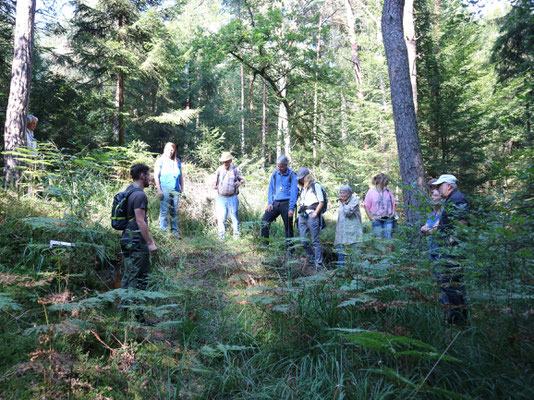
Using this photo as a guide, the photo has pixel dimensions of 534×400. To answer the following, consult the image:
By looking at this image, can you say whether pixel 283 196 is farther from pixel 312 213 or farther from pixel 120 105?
pixel 120 105

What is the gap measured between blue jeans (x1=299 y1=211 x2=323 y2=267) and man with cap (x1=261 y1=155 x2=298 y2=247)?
0.28 metres

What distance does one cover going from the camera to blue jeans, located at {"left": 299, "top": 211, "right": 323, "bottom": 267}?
6453 millimetres

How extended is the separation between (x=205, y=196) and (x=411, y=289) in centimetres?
692

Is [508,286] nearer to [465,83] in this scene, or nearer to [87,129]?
[465,83]

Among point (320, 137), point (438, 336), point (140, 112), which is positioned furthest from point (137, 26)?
point (438, 336)

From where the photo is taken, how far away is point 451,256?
3.41 meters

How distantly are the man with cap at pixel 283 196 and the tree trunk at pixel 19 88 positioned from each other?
498 cm

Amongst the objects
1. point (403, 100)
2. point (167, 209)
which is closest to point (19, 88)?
point (167, 209)

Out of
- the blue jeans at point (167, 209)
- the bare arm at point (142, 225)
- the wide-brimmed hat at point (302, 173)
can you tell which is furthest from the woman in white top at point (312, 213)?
the bare arm at point (142, 225)

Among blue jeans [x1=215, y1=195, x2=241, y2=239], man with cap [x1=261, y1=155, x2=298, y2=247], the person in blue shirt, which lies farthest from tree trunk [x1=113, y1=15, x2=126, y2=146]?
man with cap [x1=261, y1=155, x2=298, y2=247]

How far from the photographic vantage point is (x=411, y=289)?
284cm

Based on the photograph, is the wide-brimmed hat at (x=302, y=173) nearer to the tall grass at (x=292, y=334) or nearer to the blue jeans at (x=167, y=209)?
the blue jeans at (x=167, y=209)

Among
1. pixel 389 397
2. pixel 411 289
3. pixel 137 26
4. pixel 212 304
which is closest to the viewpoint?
pixel 389 397

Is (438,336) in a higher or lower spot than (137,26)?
lower
